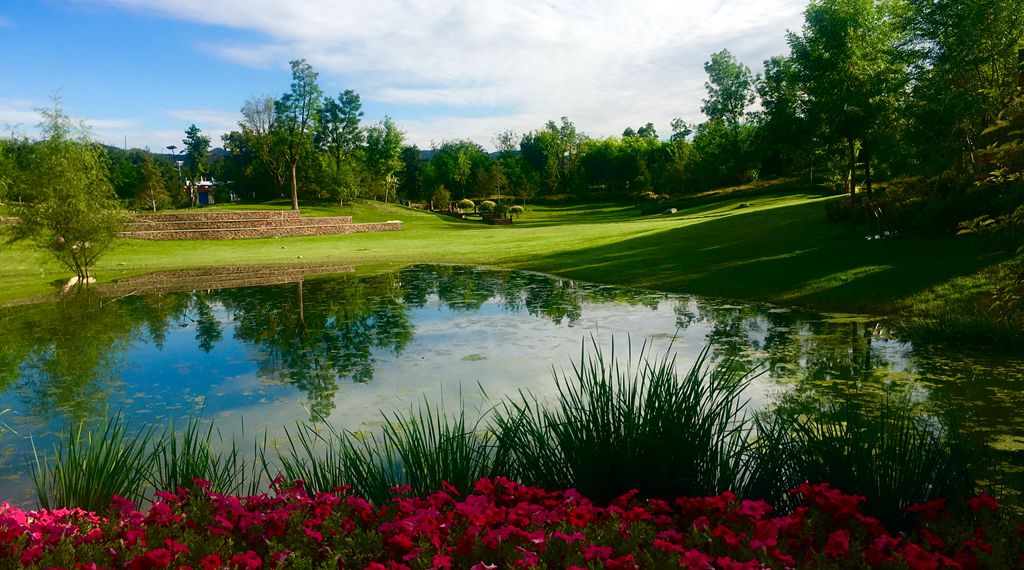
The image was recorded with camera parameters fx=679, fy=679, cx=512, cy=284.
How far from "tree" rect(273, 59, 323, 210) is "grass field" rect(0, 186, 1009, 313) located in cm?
1772

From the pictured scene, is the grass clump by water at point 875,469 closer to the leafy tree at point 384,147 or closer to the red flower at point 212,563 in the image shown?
the red flower at point 212,563

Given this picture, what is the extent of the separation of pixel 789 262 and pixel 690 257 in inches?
126

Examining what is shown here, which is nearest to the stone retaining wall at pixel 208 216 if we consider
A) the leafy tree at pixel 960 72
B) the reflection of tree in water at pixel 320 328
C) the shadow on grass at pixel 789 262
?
the reflection of tree in water at pixel 320 328

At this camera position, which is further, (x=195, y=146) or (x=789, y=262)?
(x=195, y=146)

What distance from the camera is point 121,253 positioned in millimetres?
28422

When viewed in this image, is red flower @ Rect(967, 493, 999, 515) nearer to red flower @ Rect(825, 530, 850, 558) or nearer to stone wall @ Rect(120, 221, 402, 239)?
red flower @ Rect(825, 530, 850, 558)

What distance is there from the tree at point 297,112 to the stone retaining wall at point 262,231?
1115 centimetres

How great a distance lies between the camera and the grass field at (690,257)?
12719 millimetres

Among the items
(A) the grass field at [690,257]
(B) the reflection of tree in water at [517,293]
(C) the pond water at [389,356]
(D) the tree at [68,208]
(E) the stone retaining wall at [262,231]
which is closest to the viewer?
(C) the pond water at [389,356]

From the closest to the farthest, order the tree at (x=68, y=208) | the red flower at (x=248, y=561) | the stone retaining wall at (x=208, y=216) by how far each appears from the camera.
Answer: the red flower at (x=248, y=561), the tree at (x=68, y=208), the stone retaining wall at (x=208, y=216)

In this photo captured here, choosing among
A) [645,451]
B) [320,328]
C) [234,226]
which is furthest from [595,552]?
[234,226]

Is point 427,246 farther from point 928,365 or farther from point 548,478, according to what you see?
point 548,478

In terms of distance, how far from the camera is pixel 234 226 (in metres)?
37.5

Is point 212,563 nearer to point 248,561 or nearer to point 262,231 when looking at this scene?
point 248,561
